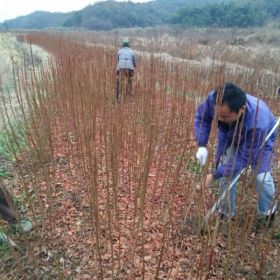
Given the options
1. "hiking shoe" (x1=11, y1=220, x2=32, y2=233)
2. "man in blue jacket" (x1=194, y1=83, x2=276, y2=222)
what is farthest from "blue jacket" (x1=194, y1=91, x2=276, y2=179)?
"hiking shoe" (x1=11, y1=220, x2=32, y2=233)

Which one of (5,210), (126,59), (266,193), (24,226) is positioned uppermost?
(126,59)

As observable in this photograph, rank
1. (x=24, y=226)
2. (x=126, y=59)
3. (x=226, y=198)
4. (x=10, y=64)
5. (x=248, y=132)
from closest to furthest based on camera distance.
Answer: (x=226, y=198) < (x=248, y=132) < (x=24, y=226) < (x=126, y=59) < (x=10, y=64)

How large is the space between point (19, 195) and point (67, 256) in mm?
948

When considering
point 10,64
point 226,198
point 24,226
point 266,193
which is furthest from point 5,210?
point 10,64

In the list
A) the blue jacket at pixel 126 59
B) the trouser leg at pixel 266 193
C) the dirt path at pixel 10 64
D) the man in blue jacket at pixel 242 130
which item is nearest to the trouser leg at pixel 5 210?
the dirt path at pixel 10 64

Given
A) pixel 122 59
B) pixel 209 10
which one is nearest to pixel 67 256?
pixel 122 59

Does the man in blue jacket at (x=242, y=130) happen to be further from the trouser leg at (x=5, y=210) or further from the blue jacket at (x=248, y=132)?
the trouser leg at (x=5, y=210)

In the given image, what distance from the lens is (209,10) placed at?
31391 mm

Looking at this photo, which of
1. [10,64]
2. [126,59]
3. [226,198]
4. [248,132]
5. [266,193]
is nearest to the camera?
[226,198]

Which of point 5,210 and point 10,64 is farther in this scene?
point 10,64

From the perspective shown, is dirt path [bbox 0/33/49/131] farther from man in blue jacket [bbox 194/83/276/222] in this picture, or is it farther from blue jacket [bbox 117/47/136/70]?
blue jacket [bbox 117/47/136/70]

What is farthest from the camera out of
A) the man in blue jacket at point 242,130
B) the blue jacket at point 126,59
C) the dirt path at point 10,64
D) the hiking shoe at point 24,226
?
the blue jacket at point 126,59

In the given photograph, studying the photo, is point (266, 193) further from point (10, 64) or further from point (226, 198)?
point (10, 64)

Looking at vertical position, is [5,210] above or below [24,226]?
above
